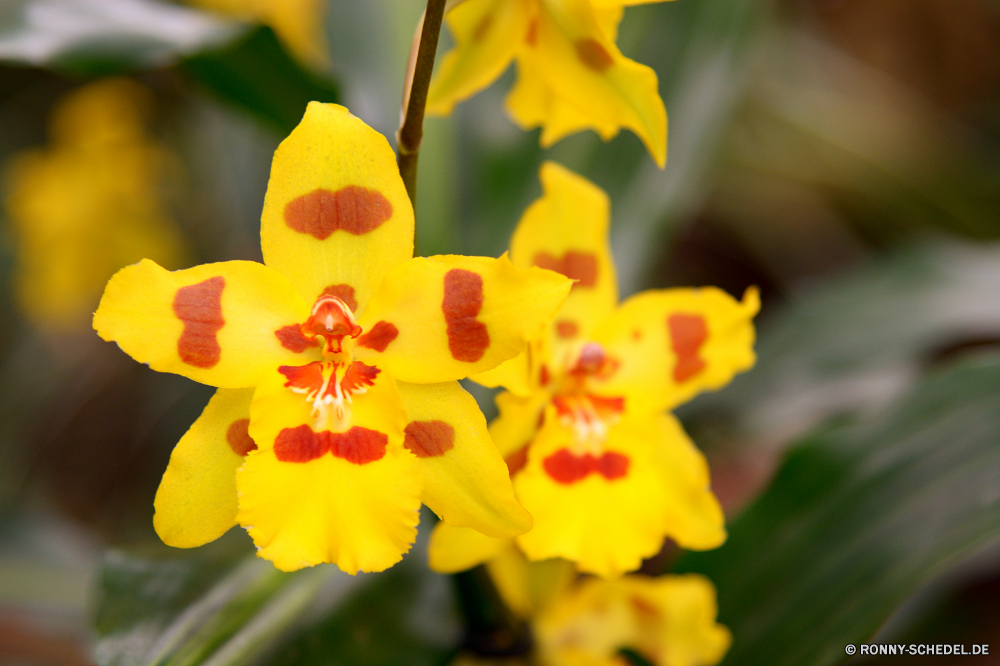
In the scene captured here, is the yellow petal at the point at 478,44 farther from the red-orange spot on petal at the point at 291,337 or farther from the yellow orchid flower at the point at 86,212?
the yellow orchid flower at the point at 86,212

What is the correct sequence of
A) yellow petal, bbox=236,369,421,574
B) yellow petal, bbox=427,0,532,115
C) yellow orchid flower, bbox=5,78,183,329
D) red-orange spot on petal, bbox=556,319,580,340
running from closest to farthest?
yellow petal, bbox=236,369,421,574 → yellow petal, bbox=427,0,532,115 → red-orange spot on petal, bbox=556,319,580,340 → yellow orchid flower, bbox=5,78,183,329

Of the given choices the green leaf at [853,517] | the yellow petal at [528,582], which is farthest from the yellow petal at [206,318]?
the green leaf at [853,517]

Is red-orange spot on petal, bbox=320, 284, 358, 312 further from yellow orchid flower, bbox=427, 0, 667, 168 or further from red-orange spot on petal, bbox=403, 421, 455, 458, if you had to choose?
yellow orchid flower, bbox=427, 0, 667, 168

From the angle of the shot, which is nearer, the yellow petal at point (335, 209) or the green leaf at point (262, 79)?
the yellow petal at point (335, 209)

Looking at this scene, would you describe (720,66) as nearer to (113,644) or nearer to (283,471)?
(283,471)

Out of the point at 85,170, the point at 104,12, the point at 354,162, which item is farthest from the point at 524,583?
the point at 85,170

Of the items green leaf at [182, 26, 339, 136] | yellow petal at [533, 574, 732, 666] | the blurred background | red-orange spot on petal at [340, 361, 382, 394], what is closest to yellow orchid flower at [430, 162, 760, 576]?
red-orange spot on petal at [340, 361, 382, 394]
